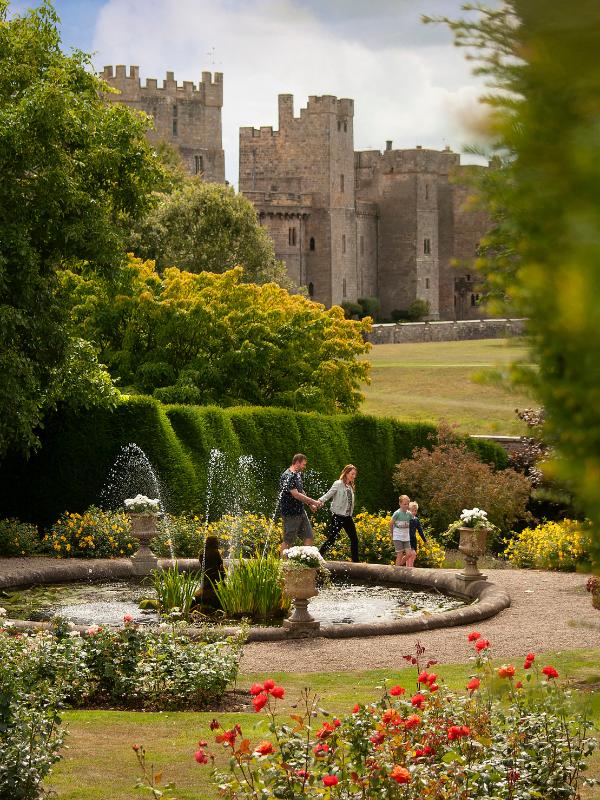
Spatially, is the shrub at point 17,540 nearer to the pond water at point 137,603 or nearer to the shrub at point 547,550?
the pond water at point 137,603

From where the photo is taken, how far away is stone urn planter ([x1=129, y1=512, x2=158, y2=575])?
1570 centimetres

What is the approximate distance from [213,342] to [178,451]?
6330 mm

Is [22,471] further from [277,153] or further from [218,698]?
[277,153]

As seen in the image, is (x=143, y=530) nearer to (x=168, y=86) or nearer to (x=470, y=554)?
(x=470, y=554)

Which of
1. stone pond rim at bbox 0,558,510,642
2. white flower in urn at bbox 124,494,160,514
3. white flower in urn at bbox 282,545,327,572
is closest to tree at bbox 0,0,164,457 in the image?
white flower in urn at bbox 124,494,160,514

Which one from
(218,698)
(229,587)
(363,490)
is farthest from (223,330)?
(218,698)

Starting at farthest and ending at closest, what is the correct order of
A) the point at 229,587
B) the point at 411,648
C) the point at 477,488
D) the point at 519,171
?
the point at 477,488
the point at 229,587
the point at 411,648
the point at 519,171

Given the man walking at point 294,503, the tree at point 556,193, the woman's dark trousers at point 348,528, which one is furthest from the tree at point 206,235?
the tree at point 556,193

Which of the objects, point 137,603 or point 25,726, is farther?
point 137,603

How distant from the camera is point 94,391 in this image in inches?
704

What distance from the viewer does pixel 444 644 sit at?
11320 mm

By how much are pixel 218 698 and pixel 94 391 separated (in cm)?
933

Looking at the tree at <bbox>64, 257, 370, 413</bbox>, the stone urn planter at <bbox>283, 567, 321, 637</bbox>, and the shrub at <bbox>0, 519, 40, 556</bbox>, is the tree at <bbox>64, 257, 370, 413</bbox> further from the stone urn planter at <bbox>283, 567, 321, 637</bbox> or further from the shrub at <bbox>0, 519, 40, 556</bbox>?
A: the stone urn planter at <bbox>283, 567, 321, 637</bbox>

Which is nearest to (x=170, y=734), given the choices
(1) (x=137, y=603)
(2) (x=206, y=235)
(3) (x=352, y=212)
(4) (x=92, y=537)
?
(1) (x=137, y=603)
